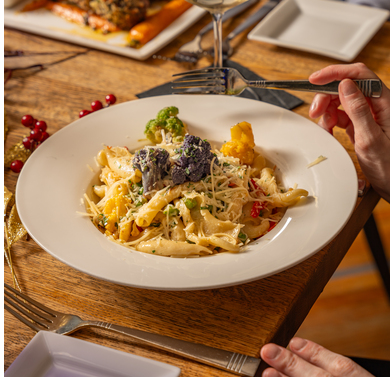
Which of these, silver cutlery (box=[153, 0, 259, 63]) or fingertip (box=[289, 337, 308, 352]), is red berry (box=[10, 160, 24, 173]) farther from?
fingertip (box=[289, 337, 308, 352])

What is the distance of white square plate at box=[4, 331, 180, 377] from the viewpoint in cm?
101

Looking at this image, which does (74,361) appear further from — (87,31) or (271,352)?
(87,31)

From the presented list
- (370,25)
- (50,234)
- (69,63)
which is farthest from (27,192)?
(370,25)

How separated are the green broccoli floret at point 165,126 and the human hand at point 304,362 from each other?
932 mm

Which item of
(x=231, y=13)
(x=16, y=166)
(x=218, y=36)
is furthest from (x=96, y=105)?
(x=231, y=13)

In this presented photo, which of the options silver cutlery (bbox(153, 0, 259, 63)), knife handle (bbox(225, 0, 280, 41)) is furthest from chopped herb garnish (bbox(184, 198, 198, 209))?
knife handle (bbox(225, 0, 280, 41))

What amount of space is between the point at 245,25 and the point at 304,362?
7.56ft

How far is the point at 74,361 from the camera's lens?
1.05 m

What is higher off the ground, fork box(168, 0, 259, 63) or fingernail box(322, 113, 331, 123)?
fingernail box(322, 113, 331, 123)

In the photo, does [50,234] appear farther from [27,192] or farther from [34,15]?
[34,15]

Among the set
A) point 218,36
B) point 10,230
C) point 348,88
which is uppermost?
point 348,88

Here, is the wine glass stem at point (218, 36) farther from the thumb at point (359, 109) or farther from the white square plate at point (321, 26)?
the thumb at point (359, 109)

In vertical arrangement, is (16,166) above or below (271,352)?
below

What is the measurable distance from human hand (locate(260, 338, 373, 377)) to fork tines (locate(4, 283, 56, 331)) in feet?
2.08
